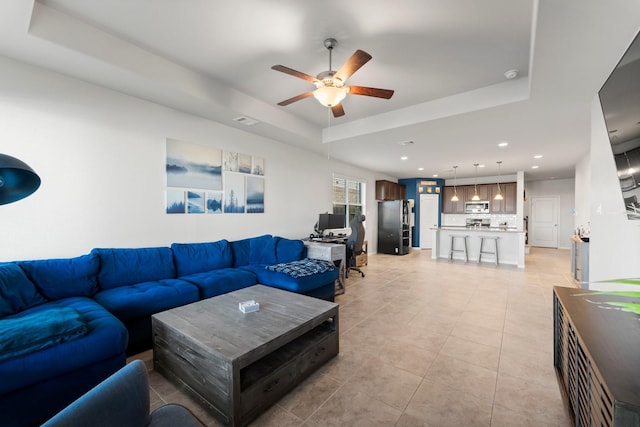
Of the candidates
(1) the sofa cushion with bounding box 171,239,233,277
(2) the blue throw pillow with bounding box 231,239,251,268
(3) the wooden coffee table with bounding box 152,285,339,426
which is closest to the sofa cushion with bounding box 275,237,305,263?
(2) the blue throw pillow with bounding box 231,239,251,268

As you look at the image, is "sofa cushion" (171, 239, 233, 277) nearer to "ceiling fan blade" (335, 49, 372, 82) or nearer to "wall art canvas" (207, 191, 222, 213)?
"wall art canvas" (207, 191, 222, 213)

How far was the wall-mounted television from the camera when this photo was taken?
5.76 ft

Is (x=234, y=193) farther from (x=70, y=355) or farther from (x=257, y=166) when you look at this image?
(x=70, y=355)

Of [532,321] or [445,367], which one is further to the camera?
[532,321]

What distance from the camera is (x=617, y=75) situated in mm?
2041

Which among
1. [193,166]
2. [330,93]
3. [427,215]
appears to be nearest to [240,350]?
[330,93]

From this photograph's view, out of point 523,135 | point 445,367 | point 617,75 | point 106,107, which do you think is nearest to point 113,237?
point 106,107

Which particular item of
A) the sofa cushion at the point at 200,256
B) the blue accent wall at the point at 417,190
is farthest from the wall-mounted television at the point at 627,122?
the blue accent wall at the point at 417,190

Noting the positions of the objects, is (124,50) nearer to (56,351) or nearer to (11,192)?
(11,192)

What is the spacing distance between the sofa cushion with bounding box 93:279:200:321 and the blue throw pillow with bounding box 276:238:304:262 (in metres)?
1.50

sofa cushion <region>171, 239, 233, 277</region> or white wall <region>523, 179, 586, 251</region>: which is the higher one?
white wall <region>523, 179, 586, 251</region>

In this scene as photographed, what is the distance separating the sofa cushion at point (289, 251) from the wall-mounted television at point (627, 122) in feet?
11.2

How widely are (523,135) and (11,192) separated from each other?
225 inches

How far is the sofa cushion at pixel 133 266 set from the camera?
8.68ft
